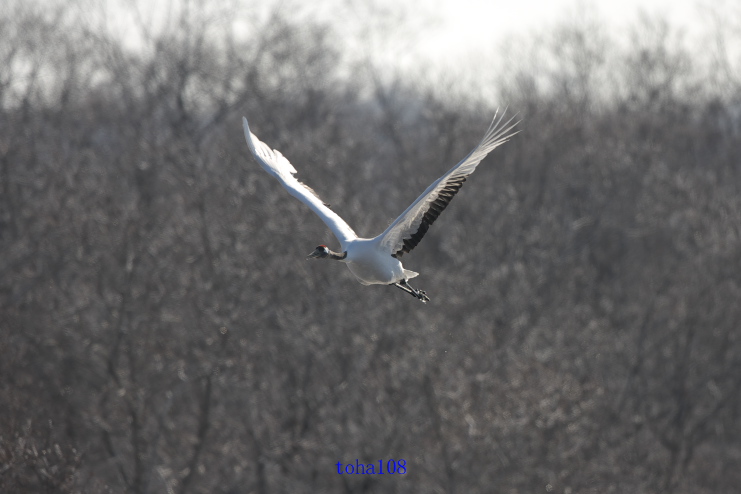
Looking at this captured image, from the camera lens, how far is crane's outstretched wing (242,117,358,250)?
1352 centimetres

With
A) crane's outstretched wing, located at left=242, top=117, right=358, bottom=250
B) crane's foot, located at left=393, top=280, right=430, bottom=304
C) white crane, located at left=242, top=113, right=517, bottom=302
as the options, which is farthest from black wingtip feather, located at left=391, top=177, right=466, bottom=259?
crane's foot, located at left=393, top=280, right=430, bottom=304

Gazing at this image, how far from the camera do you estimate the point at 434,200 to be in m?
12.5

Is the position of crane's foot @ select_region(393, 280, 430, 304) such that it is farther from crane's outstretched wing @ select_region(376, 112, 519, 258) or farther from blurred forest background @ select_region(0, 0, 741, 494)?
blurred forest background @ select_region(0, 0, 741, 494)

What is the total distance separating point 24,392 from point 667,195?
2406 cm

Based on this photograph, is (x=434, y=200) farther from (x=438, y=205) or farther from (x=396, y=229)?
(x=396, y=229)

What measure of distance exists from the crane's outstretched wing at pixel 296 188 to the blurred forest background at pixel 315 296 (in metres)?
7.47

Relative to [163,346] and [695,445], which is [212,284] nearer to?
[163,346]

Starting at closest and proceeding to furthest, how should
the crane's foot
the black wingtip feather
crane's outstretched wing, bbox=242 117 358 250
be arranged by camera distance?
the black wingtip feather < crane's outstretched wing, bbox=242 117 358 250 < the crane's foot

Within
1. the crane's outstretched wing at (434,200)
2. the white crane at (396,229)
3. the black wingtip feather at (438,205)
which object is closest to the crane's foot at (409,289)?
the white crane at (396,229)

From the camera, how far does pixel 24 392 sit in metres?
24.5

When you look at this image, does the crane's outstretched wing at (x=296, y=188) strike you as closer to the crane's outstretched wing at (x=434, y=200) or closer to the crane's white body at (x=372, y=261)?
the crane's white body at (x=372, y=261)

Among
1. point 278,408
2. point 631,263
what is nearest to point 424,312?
point 278,408

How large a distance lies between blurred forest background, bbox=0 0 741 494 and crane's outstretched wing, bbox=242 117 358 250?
7.47 metres

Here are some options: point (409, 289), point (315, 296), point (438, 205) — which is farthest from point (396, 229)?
point (315, 296)
